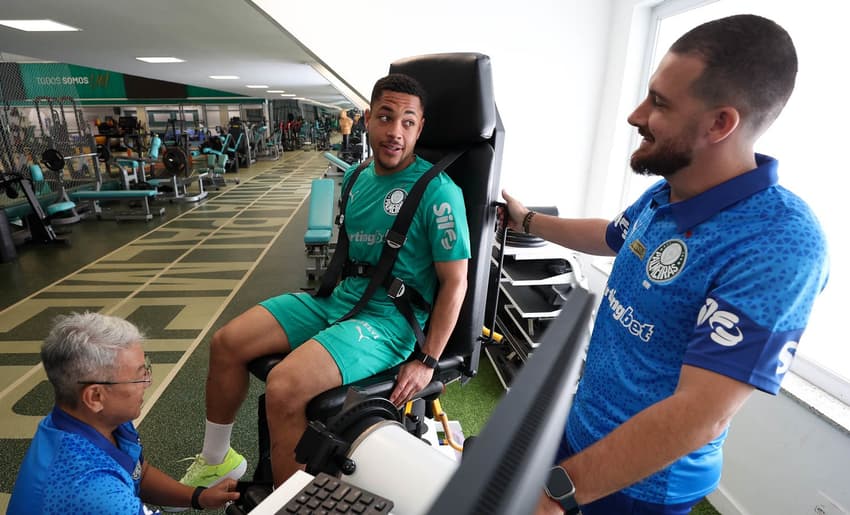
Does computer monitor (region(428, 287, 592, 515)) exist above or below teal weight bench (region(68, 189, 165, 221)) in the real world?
above

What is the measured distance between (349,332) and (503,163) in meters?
1.76

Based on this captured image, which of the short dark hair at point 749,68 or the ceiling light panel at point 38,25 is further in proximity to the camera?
the ceiling light panel at point 38,25

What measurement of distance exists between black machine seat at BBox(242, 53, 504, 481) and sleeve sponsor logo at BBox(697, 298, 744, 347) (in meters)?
0.85

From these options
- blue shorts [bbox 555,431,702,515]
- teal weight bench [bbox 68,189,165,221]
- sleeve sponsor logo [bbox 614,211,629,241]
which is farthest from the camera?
teal weight bench [bbox 68,189,165,221]

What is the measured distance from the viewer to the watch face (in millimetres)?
633

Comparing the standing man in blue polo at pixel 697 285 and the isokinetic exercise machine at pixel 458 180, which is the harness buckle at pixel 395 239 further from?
the standing man in blue polo at pixel 697 285

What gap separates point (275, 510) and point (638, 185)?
2.53m

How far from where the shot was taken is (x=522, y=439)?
9.9 inches

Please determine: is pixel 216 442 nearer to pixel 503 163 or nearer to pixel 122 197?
pixel 503 163

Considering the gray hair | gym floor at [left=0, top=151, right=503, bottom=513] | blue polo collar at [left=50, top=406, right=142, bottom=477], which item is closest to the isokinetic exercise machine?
blue polo collar at [left=50, top=406, right=142, bottom=477]

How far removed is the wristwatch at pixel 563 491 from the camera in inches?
24.9

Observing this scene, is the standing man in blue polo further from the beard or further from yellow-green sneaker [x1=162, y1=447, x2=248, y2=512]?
yellow-green sneaker [x1=162, y1=447, x2=248, y2=512]

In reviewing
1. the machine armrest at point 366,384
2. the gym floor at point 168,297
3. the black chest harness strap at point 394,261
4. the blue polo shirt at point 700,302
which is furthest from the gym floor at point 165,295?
the blue polo shirt at point 700,302

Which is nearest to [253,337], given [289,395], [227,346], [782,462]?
[227,346]
